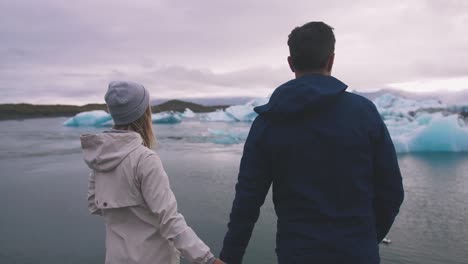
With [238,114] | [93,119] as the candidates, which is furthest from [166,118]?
[93,119]

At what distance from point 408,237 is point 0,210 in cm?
497

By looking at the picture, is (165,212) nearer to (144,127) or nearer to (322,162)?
(144,127)

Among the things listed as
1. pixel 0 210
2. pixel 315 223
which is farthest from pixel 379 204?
pixel 0 210

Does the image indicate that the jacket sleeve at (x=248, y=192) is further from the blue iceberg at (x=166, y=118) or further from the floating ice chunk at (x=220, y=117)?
the floating ice chunk at (x=220, y=117)

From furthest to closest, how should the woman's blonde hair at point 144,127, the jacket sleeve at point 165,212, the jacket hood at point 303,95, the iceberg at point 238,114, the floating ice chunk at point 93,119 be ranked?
the iceberg at point 238,114, the floating ice chunk at point 93,119, the woman's blonde hair at point 144,127, the jacket sleeve at point 165,212, the jacket hood at point 303,95

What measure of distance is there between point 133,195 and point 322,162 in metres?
0.68

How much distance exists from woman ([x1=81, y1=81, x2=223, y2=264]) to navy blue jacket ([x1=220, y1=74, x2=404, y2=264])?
0.34 m

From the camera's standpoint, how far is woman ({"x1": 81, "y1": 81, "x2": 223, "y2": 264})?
→ 4.90 feet

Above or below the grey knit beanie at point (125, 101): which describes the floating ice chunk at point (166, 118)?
below

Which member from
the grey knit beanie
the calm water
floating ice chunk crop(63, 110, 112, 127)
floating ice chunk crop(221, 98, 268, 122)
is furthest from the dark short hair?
floating ice chunk crop(221, 98, 268, 122)

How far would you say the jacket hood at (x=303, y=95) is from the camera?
132cm

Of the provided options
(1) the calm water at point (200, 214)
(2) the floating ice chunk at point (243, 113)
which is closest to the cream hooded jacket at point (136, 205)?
(1) the calm water at point (200, 214)

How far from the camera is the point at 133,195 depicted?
1.53 m

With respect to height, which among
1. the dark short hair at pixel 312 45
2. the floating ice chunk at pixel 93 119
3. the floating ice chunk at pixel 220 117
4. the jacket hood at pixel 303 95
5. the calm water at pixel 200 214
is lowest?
the calm water at pixel 200 214
